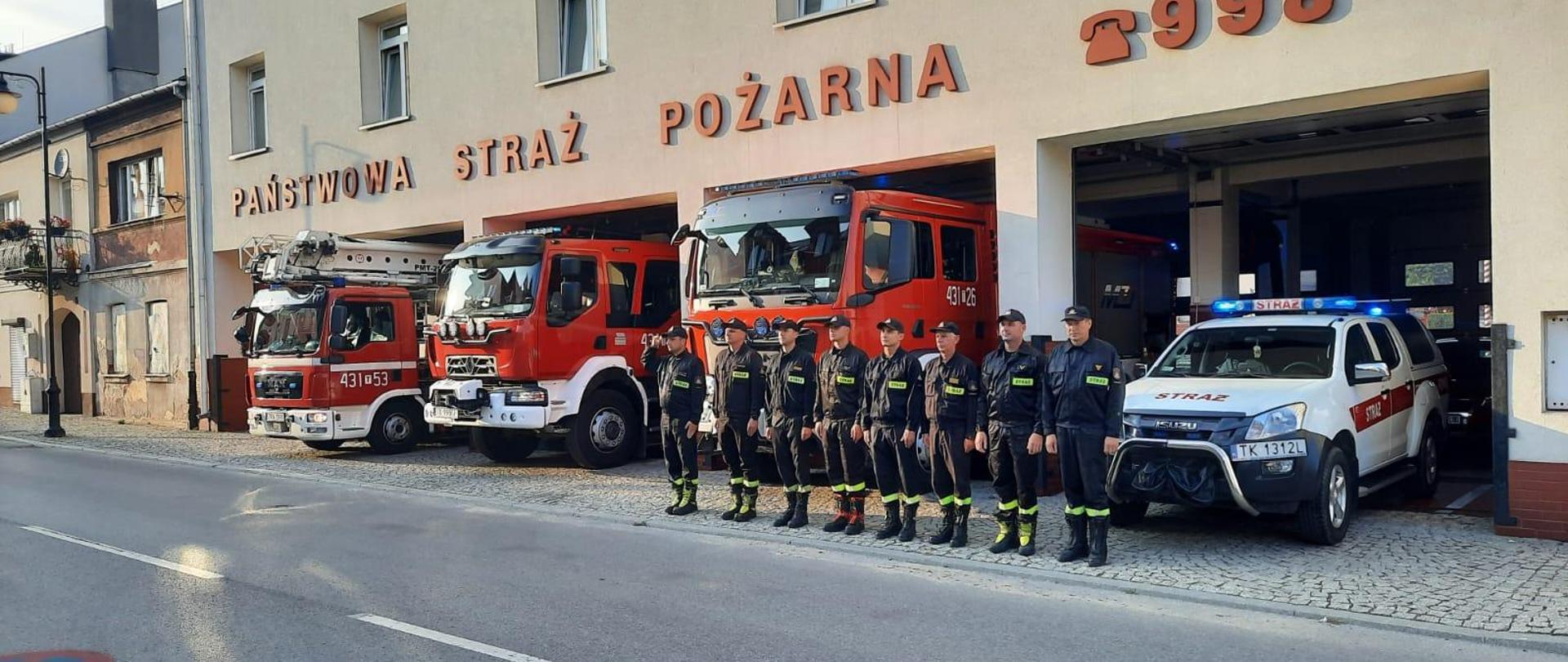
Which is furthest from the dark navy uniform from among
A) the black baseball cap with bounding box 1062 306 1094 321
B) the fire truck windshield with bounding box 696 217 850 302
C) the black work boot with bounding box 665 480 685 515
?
the black work boot with bounding box 665 480 685 515

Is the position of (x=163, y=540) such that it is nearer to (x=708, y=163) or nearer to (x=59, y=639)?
(x=59, y=639)

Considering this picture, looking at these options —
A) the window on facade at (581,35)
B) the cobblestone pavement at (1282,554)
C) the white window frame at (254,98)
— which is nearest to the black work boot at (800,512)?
the cobblestone pavement at (1282,554)

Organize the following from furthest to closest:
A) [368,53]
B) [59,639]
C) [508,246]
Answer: [368,53] → [508,246] → [59,639]

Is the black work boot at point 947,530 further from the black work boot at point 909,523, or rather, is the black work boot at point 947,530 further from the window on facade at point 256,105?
the window on facade at point 256,105

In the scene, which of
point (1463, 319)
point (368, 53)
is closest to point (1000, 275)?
point (1463, 319)

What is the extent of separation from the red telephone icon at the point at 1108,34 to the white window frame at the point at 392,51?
12003 mm

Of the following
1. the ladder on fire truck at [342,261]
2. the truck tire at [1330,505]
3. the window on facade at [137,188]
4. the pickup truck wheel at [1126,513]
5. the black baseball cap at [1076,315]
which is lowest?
the pickup truck wheel at [1126,513]

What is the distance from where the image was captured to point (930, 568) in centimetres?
809

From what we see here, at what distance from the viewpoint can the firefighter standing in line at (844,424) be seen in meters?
9.23

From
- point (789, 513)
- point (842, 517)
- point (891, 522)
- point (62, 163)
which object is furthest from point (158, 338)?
point (891, 522)

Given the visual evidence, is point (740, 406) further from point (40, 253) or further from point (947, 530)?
point (40, 253)

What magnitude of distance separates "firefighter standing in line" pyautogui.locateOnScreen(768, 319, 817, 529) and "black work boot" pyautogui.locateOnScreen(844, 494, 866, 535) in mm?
462

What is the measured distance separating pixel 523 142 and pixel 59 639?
11.0 meters

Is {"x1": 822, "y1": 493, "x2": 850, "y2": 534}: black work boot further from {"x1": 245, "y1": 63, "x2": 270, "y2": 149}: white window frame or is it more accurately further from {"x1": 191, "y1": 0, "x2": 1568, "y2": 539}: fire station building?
{"x1": 245, "y1": 63, "x2": 270, "y2": 149}: white window frame
